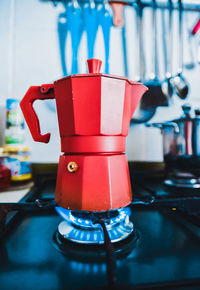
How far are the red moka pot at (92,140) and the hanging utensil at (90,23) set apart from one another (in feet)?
1.41

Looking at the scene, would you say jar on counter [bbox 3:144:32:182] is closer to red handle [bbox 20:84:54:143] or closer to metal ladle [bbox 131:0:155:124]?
red handle [bbox 20:84:54:143]

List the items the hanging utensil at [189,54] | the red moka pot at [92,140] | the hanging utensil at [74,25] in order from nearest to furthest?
the red moka pot at [92,140], the hanging utensil at [74,25], the hanging utensil at [189,54]

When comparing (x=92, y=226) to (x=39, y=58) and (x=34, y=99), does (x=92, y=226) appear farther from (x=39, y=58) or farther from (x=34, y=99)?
(x=39, y=58)

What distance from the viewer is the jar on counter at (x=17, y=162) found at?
2.08 feet

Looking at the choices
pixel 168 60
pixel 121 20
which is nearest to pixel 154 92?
pixel 168 60

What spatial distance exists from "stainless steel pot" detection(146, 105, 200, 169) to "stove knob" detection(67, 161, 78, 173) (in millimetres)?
371

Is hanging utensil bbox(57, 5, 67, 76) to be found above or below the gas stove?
above

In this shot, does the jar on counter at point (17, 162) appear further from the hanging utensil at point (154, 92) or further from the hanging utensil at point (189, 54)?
the hanging utensil at point (189, 54)

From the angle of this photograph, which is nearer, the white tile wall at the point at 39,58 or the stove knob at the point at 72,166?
the stove knob at the point at 72,166

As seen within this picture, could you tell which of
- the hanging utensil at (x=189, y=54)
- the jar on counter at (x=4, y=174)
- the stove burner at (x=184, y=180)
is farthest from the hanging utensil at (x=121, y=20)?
the jar on counter at (x=4, y=174)

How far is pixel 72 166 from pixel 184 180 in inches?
Answer: 16.9

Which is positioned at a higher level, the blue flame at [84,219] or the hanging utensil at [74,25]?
the hanging utensil at [74,25]

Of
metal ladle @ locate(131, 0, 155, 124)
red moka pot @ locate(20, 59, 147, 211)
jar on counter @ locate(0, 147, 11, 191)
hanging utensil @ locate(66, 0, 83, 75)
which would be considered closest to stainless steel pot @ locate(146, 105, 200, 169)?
metal ladle @ locate(131, 0, 155, 124)

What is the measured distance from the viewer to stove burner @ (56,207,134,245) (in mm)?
351
